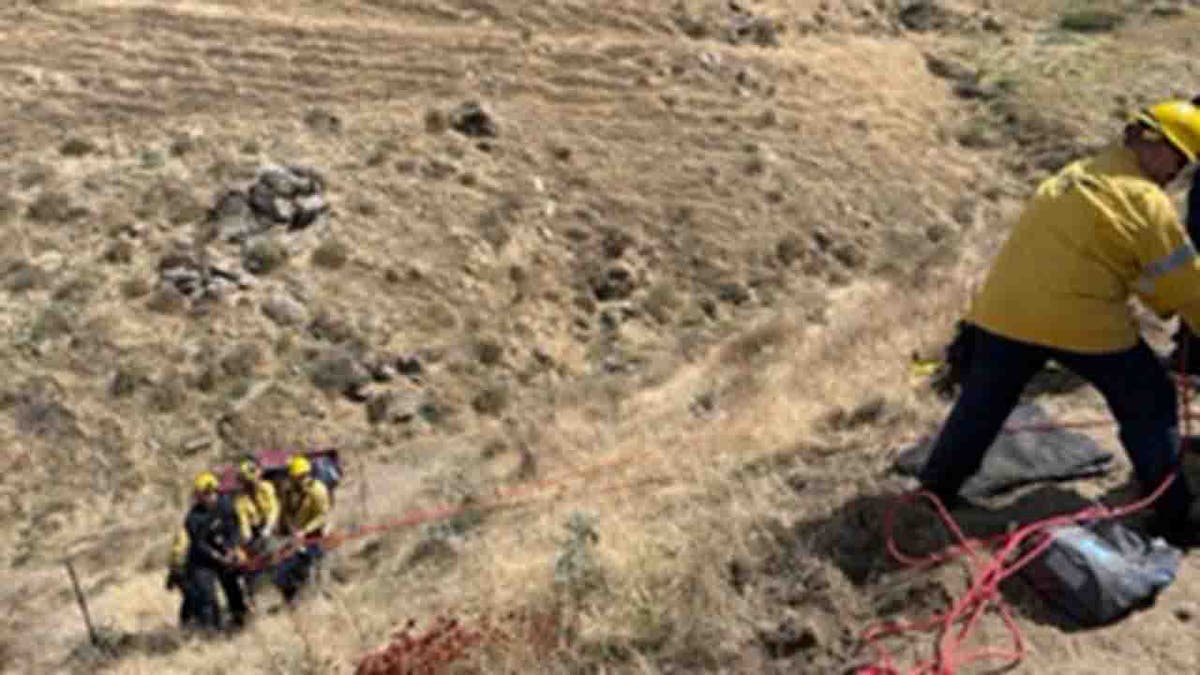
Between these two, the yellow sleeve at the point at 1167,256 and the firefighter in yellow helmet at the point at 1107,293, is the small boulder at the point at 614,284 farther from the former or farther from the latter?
the yellow sleeve at the point at 1167,256

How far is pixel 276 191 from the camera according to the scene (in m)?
20.5

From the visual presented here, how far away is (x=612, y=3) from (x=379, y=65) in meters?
5.14

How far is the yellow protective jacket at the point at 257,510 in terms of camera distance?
10.5 m

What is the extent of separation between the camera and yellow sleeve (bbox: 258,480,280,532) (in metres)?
10.6

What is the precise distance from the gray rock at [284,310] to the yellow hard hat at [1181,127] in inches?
591

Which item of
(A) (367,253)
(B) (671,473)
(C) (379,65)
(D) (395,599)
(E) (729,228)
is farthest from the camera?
(C) (379,65)

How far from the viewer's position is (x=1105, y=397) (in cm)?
548

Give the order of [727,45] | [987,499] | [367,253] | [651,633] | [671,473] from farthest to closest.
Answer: [727,45] < [367,253] < [671,473] < [987,499] < [651,633]

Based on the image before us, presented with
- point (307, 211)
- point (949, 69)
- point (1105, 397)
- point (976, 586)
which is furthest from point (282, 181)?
point (976, 586)

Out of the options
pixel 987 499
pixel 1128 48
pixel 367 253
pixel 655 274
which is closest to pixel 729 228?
pixel 655 274

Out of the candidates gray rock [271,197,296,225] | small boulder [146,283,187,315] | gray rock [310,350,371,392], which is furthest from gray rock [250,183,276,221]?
gray rock [310,350,371,392]

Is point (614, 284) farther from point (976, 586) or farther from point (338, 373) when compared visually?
point (976, 586)

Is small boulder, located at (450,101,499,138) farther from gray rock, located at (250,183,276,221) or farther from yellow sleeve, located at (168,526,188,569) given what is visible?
yellow sleeve, located at (168,526,188,569)

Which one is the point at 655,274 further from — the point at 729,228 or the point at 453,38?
the point at 453,38
